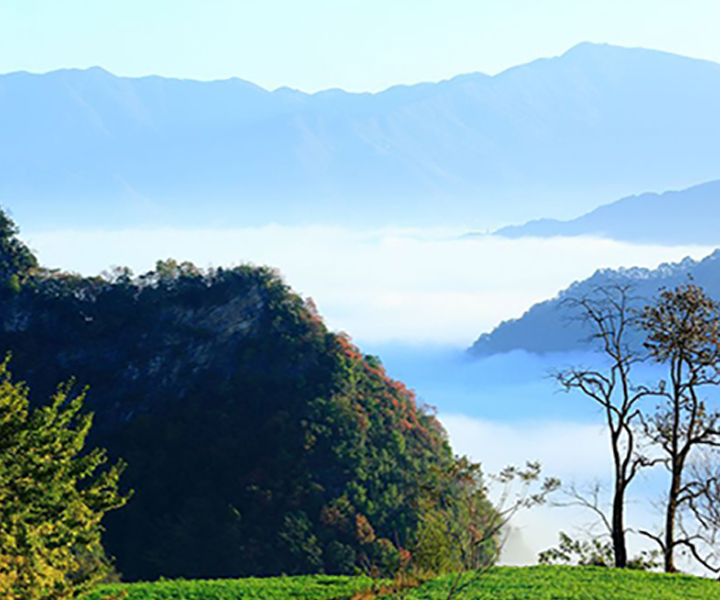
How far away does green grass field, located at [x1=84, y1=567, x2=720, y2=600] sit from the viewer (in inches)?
906

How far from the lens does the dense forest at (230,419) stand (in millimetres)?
49750

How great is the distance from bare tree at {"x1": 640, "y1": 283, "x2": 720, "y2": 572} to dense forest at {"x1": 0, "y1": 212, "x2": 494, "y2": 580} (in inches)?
715

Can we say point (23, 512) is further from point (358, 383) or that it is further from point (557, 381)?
A: point (358, 383)

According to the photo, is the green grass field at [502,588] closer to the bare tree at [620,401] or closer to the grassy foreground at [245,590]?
the grassy foreground at [245,590]

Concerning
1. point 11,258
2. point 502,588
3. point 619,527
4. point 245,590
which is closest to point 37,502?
point 245,590

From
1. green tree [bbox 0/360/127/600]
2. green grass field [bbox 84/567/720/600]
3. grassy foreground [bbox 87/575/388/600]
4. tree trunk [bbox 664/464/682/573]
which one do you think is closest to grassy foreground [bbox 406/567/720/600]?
green grass field [bbox 84/567/720/600]

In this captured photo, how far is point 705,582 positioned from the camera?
2541 centimetres

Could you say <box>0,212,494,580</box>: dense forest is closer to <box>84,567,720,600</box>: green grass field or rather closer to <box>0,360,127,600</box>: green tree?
<box>84,567,720,600</box>: green grass field

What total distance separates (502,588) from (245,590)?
6773mm

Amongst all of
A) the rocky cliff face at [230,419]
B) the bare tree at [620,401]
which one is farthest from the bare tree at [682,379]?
the rocky cliff face at [230,419]

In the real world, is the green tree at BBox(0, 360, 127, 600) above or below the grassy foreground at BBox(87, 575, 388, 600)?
above

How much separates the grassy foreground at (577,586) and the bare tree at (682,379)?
1900mm

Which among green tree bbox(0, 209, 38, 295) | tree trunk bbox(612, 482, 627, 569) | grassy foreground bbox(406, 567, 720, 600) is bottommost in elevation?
grassy foreground bbox(406, 567, 720, 600)

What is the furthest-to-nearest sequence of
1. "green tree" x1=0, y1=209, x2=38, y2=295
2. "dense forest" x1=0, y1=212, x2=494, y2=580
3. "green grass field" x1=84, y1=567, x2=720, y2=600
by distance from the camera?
"green tree" x1=0, y1=209, x2=38, y2=295
"dense forest" x1=0, y1=212, x2=494, y2=580
"green grass field" x1=84, y1=567, x2=720, y2=600
